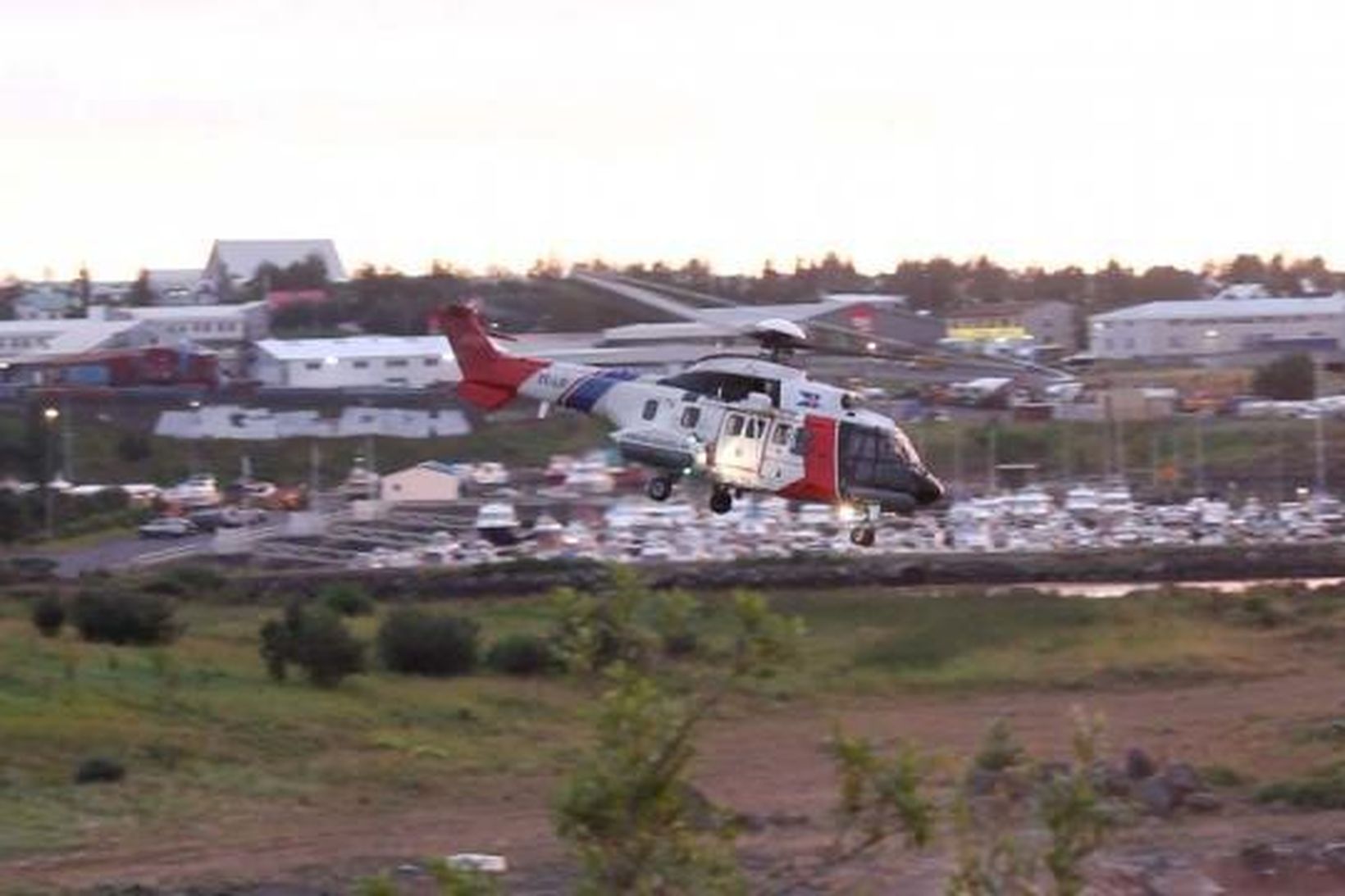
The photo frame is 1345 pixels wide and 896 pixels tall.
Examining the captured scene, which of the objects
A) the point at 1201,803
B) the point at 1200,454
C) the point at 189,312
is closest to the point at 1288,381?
the point at 1200,454

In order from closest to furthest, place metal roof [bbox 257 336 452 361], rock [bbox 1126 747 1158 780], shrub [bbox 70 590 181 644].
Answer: rock [bbox 1126 747 1158 780] → shrub [bbox 70 590 181 644] → metal roof [bbox 257 336 452 361]

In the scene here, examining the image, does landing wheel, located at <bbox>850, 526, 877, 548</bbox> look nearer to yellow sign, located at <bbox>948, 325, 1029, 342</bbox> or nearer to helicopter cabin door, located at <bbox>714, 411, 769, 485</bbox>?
helicopter cabin door, located at <bbox>714, 411, 769, 485</bbox>

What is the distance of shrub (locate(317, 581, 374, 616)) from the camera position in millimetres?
48219

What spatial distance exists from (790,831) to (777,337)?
21.4 ft

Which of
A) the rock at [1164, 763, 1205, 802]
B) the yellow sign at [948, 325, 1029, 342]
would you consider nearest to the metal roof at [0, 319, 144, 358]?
the yellow sign at [948, 325, 1029, 342]

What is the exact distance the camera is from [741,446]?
22.9 m

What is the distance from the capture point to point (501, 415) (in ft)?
295

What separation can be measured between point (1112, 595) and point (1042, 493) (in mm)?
20614

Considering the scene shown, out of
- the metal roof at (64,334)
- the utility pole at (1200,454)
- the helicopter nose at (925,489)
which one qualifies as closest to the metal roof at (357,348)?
the metal roof at (64,334)

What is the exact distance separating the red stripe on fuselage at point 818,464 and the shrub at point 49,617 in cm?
2150

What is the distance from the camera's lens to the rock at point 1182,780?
30.2 meters

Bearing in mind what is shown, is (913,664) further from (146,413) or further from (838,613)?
(146,413)

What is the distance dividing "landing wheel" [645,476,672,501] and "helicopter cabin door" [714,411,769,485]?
20.7 inches

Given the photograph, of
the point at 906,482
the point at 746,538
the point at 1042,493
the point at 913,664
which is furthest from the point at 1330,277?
the point at 906,482
